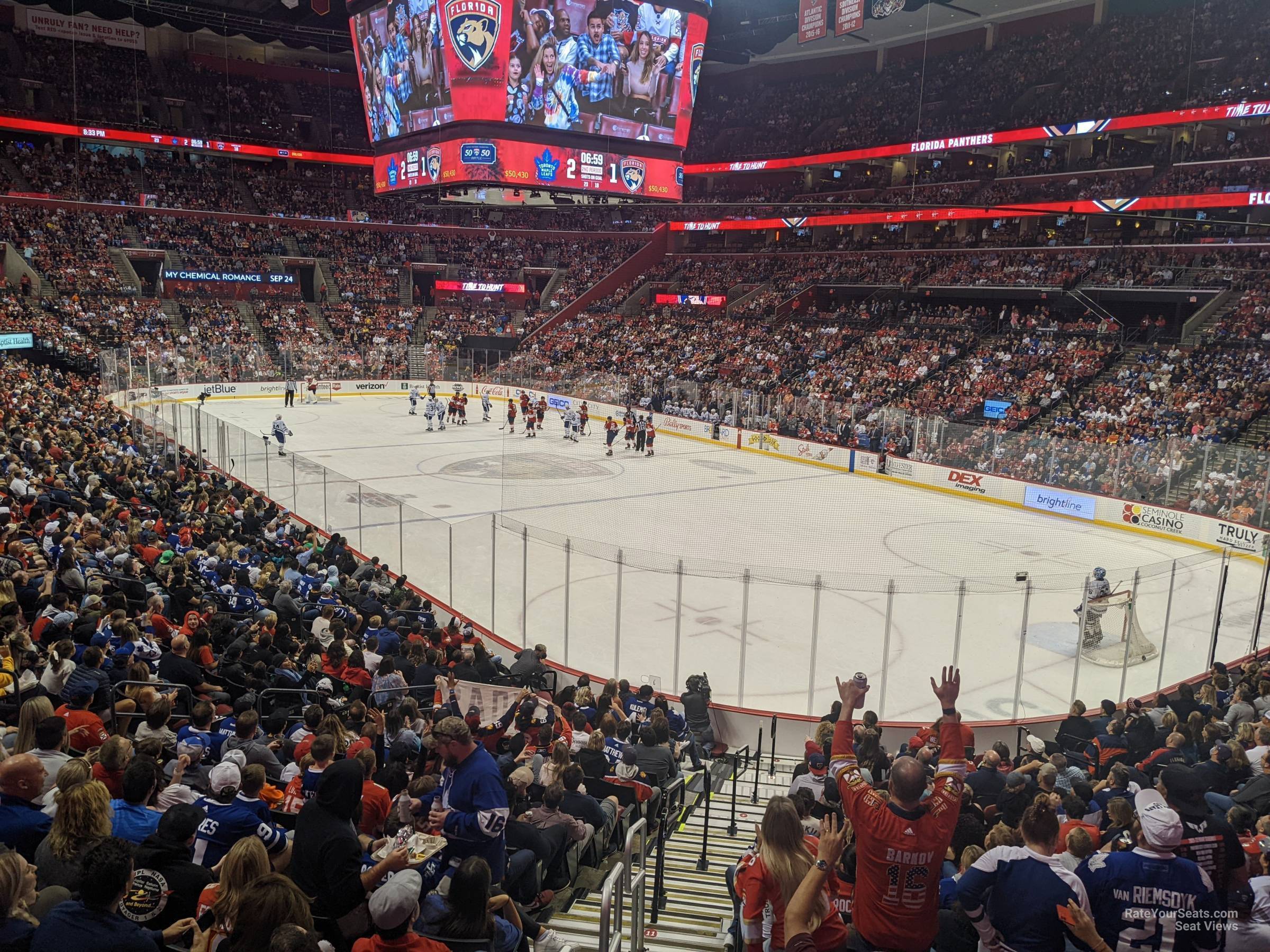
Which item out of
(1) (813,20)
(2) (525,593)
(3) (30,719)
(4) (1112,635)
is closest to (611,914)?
(3) (30,719)

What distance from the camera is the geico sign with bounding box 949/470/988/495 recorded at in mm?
25734

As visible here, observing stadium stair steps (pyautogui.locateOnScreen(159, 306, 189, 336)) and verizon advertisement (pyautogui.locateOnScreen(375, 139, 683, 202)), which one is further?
stadium stair steps (pyautogui.locateOnScreen(159, 306, 189, 336))

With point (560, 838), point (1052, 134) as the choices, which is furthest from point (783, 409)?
point (560, 838)

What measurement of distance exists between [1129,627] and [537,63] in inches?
1122

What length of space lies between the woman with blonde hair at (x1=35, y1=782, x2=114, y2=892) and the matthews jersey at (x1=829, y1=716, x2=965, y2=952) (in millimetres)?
3169

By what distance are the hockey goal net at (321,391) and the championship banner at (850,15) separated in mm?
27979

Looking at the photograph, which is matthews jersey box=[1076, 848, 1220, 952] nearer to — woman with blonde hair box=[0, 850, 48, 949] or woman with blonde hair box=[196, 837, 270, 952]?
woman with blonde hair box=[196, 837, 270, 952]

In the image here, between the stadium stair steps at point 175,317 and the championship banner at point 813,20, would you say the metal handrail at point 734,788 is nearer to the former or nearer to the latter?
the championship banner at point 813,20

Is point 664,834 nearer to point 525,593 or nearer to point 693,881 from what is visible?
point 693,881

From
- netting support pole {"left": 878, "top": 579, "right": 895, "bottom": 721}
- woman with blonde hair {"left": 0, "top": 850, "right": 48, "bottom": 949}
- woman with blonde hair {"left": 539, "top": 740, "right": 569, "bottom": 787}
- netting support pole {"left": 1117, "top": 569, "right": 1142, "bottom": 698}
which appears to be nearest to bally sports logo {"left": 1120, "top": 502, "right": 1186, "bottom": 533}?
netting support pole {"left": 1117, "top": 569, "right": 1142, "bottom": 698}

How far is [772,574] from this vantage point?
17016mm

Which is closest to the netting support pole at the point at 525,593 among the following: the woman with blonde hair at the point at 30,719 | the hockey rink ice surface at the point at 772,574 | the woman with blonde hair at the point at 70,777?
the hockey rink ice surface at the point at 772,574

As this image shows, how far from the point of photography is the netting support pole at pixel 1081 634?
1173 centimetres

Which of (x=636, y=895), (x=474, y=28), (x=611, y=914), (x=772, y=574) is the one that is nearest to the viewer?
(x=611, y=914)
